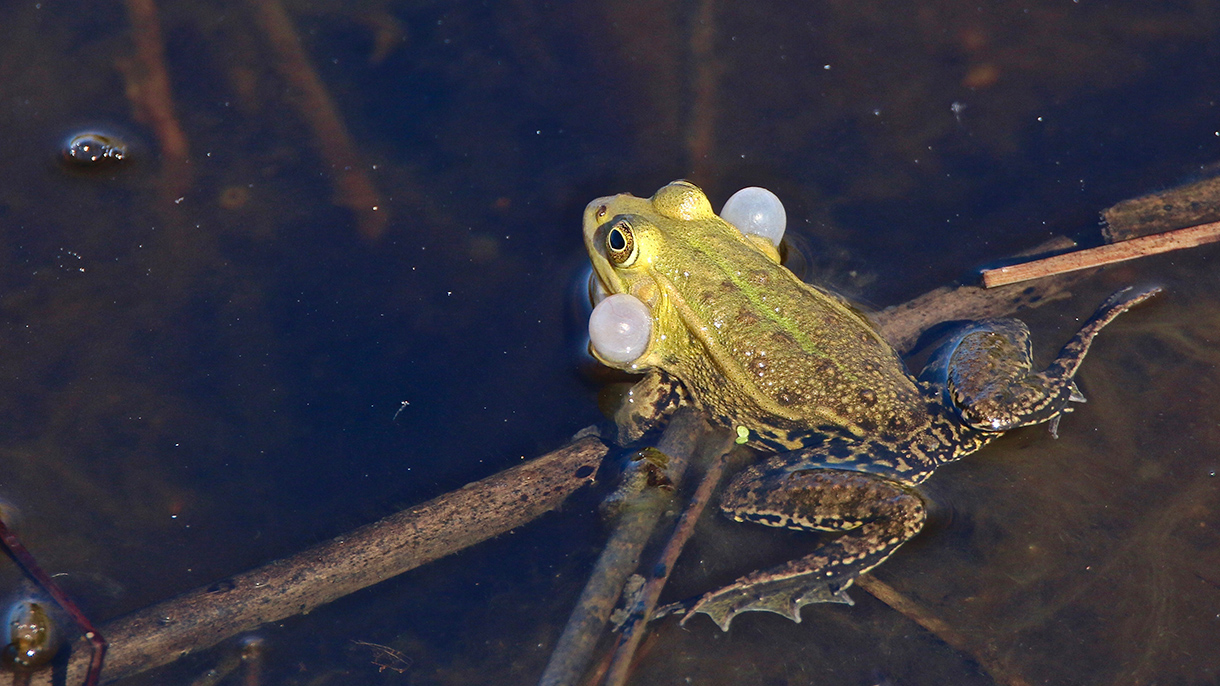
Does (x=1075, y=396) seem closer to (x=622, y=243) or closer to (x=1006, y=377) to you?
(x=1006, y=377)

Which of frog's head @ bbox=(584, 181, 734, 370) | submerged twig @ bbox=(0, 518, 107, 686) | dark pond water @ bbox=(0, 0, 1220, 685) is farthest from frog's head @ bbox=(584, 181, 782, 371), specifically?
submerged twig @ bbox=(0, 518, 107, 686)

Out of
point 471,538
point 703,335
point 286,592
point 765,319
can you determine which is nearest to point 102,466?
point 286,592

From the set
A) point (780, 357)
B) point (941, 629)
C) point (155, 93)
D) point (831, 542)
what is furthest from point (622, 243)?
point (155, 93)

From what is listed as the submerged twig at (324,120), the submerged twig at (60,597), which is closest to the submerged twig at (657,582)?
the submerged twig at (60,597)

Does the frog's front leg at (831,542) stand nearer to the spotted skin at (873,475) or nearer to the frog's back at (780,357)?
the spotted skin at (873,475)

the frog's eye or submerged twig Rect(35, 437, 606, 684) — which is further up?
the frog's eye

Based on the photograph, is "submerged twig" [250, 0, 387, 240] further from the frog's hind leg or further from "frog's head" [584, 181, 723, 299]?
the frog's hind leg
